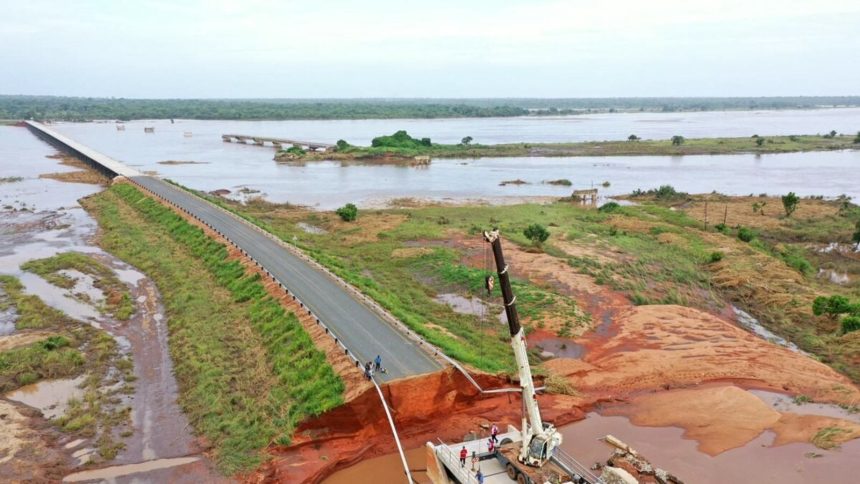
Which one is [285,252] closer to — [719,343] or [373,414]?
[373,414]

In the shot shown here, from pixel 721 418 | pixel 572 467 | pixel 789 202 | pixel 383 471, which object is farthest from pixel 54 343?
pixel 789 202

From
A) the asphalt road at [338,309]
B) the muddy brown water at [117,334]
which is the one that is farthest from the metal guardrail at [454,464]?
the muddy brown water at [117,334]

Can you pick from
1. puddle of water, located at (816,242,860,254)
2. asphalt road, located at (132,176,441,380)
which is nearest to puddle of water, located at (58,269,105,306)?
asphalt road, located at (132,176,441,380)

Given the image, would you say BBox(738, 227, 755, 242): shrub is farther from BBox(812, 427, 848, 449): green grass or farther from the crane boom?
the crane boom

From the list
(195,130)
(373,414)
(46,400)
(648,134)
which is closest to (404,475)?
(373,414)

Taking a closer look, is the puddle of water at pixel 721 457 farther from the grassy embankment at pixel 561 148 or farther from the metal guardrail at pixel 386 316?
the grassy embankment at pixel 561 148
